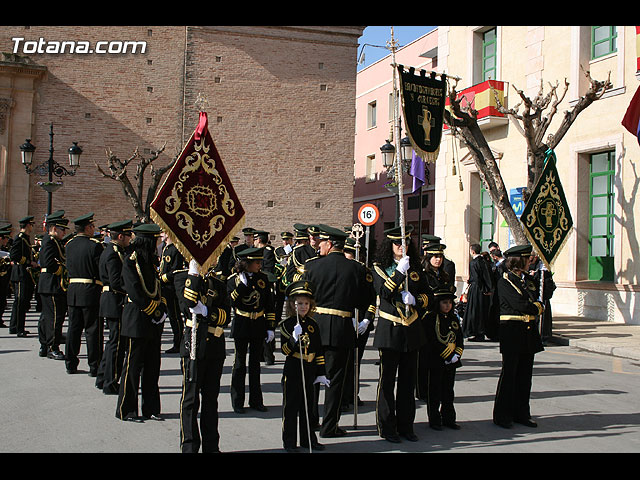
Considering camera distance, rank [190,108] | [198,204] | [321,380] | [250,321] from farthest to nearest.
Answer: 1. [190,108]
2. [250,321]
3. [321,380]
4. [198,204]

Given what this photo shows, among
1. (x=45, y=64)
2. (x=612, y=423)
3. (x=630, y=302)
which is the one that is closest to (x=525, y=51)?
(x=630, y=302)

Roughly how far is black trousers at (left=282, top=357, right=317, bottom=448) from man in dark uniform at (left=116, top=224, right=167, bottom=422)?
174cm

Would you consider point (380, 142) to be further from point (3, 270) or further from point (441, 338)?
point (441, 338)

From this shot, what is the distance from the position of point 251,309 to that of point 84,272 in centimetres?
286

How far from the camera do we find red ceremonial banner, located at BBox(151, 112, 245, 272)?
5.64m

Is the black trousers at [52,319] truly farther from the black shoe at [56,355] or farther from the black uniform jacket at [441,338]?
the black uniform jacket at [441,338]

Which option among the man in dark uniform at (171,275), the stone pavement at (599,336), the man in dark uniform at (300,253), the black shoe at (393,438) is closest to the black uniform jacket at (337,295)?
the black shoe at (393,438)

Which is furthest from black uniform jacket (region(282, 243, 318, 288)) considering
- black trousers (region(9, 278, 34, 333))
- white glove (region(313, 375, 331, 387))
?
white glove (region(313, 375, 331, 387))

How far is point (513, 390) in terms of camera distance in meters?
7.16

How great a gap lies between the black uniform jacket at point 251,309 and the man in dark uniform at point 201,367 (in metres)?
1.81

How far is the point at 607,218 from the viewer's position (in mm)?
18406

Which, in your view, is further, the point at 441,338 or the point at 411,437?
the point at 441,338

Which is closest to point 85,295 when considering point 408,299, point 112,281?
point 112,281
